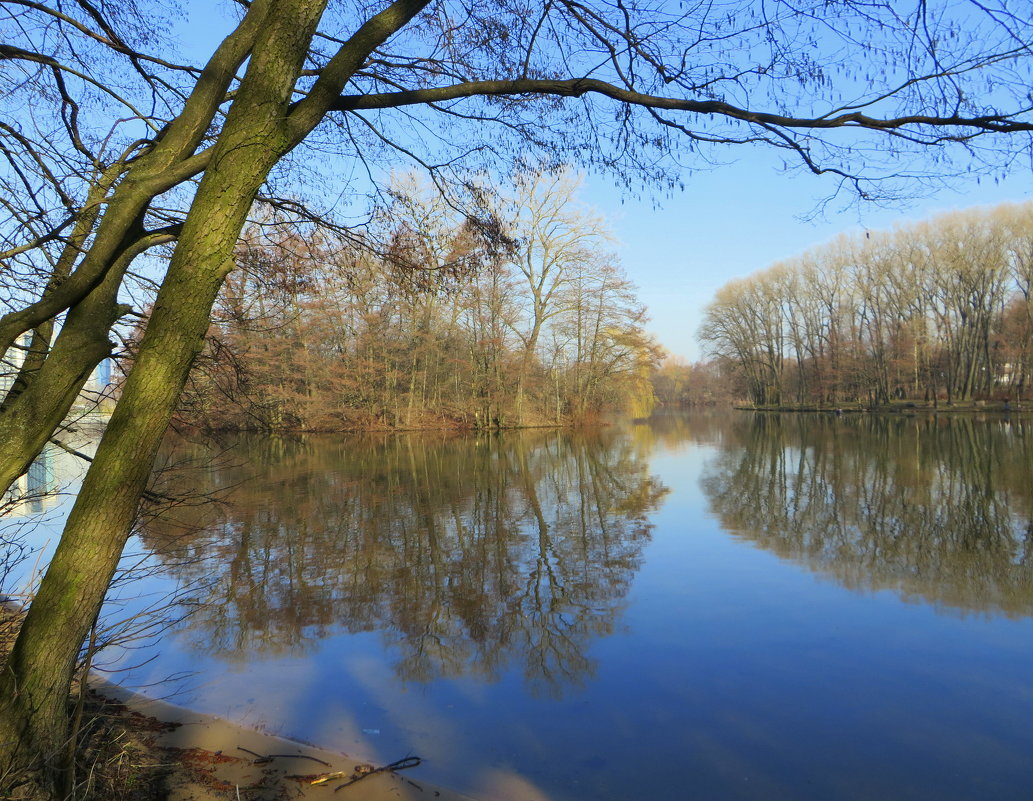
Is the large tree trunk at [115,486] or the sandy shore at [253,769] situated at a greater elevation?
the large tree trunk at [115,486]

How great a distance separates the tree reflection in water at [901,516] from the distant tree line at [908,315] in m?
33.5

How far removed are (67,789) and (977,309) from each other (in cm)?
5713

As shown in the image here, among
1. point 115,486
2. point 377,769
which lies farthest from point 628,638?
point 115,486

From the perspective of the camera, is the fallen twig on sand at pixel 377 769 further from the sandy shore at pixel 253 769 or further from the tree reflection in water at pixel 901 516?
the tree reflection in water at pixel 901 516

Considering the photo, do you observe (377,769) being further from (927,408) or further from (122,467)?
(927,408)

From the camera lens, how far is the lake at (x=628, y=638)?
369 centimetres

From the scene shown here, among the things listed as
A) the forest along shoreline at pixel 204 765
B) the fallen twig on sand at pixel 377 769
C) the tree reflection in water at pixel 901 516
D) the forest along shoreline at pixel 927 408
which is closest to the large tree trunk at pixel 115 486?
the forest along shoreline at pixel 204 765

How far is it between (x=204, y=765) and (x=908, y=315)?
58018 millimetres

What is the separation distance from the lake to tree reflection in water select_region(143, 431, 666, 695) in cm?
4

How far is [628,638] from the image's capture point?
17.8 feet

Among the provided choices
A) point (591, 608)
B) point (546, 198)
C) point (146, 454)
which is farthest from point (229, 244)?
point (546, 198)

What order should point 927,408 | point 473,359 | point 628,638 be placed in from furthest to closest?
point 927,408 < point 473,359 < point 628,638

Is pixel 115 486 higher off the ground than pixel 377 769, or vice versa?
pixel 115 486

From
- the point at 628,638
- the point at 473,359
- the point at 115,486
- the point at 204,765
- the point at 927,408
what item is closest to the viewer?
the point at 115,486
